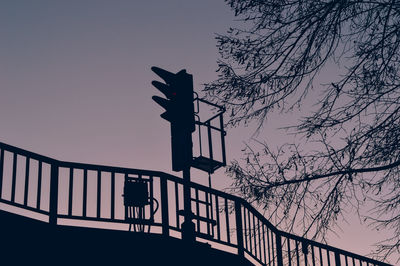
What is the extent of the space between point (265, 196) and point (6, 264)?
436cm

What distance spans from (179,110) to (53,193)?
2567 mm

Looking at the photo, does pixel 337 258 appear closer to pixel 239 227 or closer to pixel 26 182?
pixel 239 227

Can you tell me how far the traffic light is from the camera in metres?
11.5

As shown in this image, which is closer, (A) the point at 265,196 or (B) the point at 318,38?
(B) the point at 318,38

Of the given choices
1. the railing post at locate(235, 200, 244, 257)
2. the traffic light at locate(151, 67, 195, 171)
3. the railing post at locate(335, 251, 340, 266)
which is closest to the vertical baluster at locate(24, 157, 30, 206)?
the traffic light at locate(151, 67, 195, 171)

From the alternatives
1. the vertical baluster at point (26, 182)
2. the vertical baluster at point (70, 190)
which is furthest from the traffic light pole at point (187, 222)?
the vertical baluster at point (26, 182)

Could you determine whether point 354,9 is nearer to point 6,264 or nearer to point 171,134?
point 171,134

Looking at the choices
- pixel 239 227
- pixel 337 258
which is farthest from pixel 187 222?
pixel 337 258

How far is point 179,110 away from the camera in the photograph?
1172cm

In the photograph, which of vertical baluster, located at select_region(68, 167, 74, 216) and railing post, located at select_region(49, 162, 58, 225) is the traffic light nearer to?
vertical baluster, located at select_region(68, 167, 74, 216)

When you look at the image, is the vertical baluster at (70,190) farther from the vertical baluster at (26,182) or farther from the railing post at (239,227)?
the railing post at (239,227)

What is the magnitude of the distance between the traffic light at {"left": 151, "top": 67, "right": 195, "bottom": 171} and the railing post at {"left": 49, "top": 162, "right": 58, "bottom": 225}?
2.00m

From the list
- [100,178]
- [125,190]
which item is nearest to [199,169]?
Result: [125,190]

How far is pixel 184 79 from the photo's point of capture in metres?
12.2
